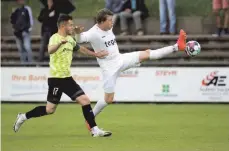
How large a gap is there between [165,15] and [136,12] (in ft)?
3.20

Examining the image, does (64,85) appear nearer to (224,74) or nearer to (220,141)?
(220,141)

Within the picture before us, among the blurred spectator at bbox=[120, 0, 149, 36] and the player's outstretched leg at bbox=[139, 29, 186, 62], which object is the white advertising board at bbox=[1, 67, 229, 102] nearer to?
the blurred spectator at bbox=[120, 0, 149, 36]

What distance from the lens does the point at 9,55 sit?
22547 millimetres

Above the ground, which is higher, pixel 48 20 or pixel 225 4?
pixel 225 4

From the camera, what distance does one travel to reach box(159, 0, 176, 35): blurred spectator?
2103 centimetres

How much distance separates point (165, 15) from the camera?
840 inches

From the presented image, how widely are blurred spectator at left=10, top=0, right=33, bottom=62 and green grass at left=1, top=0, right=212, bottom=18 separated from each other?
1.57m

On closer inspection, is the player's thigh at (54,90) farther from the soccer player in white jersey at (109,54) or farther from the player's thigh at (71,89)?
the soccer player in white jersey at (109,54)

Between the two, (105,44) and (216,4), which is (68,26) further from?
(216,4)

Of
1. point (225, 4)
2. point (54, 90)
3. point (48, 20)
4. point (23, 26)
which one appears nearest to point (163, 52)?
point (54, 90)

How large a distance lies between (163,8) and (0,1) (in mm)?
5798

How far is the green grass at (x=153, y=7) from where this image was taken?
21.3m

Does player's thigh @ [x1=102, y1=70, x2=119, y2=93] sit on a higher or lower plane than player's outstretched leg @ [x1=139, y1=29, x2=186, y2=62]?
lower

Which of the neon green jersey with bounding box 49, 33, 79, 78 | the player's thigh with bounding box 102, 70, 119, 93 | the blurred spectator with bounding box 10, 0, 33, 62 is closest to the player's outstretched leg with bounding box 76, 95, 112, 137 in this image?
the neon green jersey with bounding box 49, 33, 79, 78
